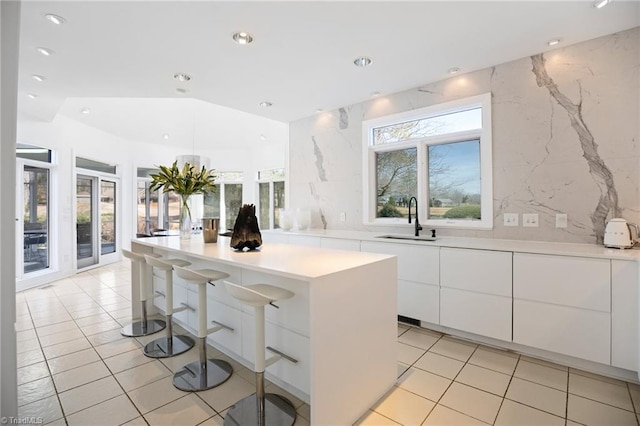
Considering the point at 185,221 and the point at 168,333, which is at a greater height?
the point at 185,221

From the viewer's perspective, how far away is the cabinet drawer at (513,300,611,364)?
223cm

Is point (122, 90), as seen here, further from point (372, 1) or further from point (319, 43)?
point (372, 1)

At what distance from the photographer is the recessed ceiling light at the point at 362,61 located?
3008 mm

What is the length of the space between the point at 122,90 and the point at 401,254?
390 centimetres

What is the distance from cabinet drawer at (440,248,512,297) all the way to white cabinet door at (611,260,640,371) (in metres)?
0.65

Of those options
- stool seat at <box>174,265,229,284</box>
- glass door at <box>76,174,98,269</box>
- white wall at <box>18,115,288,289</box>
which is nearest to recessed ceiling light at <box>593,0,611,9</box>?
stool seat at <box>174,265,229,284</box>

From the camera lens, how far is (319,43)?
2.73 meters

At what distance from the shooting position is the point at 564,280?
2.35 metres

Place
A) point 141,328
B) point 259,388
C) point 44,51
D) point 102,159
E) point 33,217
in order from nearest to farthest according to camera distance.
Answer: point 259,388, point 44,51, point 141,328, point 33,217, point 102,159

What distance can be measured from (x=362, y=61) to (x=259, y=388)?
3009mm

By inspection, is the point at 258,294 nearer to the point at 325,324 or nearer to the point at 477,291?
A: the point at 325,324

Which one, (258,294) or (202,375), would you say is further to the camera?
(202,375)

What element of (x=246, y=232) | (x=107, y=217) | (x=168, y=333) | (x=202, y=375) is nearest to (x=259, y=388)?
(x=202, y=375)

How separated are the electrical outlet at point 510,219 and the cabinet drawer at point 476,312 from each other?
854 mm
